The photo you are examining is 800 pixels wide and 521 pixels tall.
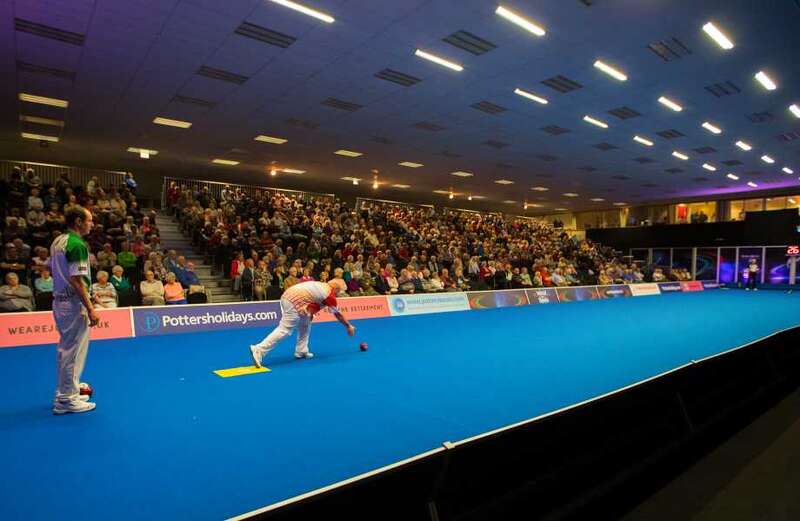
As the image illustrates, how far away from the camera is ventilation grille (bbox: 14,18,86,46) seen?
7168 mm

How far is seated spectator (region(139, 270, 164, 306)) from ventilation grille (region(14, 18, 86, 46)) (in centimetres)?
423

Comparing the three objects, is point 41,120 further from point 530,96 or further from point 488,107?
point 530,96

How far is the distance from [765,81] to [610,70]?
372cm

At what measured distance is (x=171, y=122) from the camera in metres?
12.4

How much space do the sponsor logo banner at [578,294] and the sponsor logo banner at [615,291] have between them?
0.37m

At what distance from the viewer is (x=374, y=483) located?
4.97 ft

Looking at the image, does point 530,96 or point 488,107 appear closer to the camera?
point 530,96

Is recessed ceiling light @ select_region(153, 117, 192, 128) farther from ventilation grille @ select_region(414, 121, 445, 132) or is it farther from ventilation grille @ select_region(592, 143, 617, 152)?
ventilation grille @ select_region(592, 143, 617, 152)

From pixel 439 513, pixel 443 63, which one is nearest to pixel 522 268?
pixel 443 63

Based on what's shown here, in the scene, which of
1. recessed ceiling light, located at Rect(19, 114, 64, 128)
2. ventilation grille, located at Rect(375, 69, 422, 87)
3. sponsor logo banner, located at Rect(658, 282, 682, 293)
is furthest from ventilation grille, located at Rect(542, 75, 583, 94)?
sponsor logo banner, located at Rect(658, 282, 682, 293)

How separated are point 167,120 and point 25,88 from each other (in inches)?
121

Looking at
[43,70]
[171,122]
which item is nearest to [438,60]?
[43,70]

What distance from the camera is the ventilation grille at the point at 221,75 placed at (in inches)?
358

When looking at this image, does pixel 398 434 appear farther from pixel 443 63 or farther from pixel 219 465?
pixel 443 63
